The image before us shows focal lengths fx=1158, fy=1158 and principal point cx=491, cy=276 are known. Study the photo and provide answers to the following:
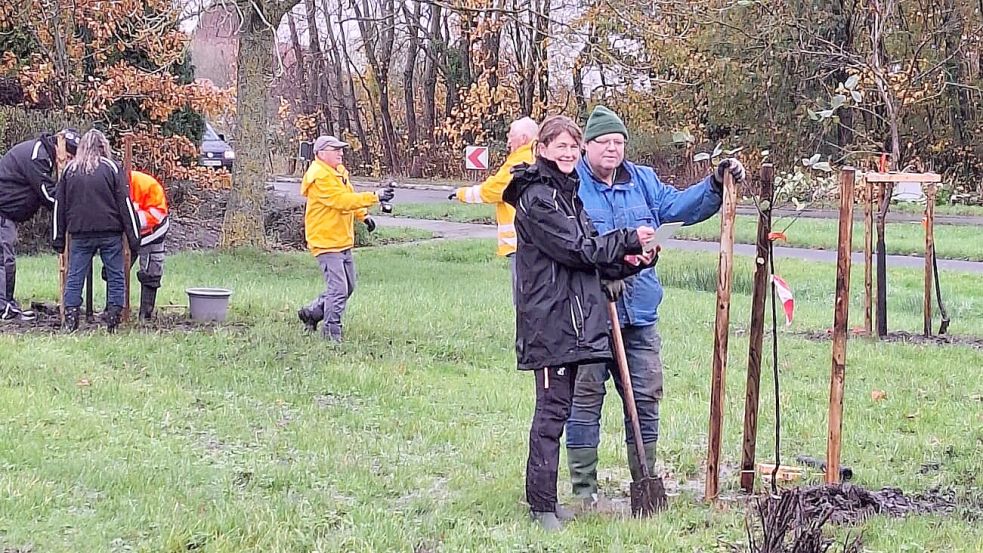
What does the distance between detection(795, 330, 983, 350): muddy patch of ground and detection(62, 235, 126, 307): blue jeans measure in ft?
21.3

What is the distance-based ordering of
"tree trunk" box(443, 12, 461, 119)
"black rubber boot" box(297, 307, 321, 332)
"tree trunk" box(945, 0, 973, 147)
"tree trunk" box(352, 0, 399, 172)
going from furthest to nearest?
"tree trunk" box(352, 0, 399, 172)
"tree trunk" box(443, 12, 461, 119)
"tree trunk" box(945, 0, 973, 147)
"black rubber boot" box(297, 307, 321, 332)

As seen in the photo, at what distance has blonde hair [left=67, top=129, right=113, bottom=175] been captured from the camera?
971 cm

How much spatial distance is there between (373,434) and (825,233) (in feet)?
60.2

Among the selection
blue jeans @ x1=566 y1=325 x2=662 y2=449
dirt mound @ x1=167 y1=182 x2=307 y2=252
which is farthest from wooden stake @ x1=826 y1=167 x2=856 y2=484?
dirt mound @ x1=167 y1=182 x2=307 y2=252

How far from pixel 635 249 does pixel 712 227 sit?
20.5 meters

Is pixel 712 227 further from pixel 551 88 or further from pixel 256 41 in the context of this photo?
pixel 551 88

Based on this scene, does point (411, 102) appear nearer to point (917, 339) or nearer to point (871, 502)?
point (917, 339)

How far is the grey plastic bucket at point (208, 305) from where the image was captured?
10.9 metres

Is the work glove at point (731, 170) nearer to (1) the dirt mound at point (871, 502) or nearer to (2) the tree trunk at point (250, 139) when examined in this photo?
(1) the dirt mound at point (871, 502)

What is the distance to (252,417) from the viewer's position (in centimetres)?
733

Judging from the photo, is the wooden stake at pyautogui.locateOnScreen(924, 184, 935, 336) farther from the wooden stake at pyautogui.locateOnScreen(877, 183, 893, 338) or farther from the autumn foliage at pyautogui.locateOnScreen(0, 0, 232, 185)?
the autumn foliage at pyautogui.locateOnScreen(0, 0, 232, 185)

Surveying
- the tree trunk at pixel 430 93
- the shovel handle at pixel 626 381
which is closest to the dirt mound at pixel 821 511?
the shovel handle at pixel 626 381

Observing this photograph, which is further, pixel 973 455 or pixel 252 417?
pixel 252 417

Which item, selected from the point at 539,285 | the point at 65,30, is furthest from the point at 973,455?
the point at 65,30
